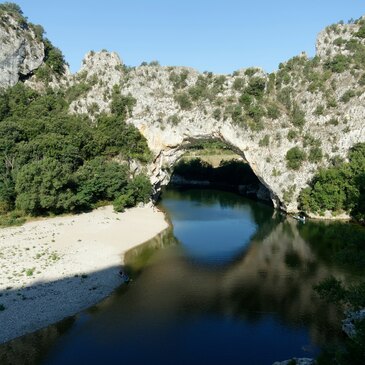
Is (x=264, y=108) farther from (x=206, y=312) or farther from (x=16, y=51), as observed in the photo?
(x=16, y=51)

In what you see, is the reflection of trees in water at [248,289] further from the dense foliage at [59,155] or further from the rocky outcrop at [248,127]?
the rocky outcrop at [248,127]

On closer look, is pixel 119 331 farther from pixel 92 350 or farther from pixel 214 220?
pixel 214 220

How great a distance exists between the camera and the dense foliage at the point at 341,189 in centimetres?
5547

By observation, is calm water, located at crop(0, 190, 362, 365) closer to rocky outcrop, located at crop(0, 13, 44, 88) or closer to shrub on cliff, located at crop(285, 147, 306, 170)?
shrub on cliff, located at crop(285, 147, 306, 170)

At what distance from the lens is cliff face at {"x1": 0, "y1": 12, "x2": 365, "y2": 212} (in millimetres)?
67250

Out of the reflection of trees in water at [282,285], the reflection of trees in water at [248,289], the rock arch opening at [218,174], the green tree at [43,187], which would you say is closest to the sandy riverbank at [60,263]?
the green tree at [43,187]

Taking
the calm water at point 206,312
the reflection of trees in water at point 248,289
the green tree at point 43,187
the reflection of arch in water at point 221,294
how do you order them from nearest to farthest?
the calm water at point 206,312 → the reflection of arch in water at point 221,294 → the reflection of trees in water at point 248,289 → the green tree at point 43,187

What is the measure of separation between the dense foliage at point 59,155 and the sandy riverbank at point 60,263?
4117mm

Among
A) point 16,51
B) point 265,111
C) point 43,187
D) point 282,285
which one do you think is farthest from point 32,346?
point 16,51

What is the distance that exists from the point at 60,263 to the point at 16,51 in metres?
61.1

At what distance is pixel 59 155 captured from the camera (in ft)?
196

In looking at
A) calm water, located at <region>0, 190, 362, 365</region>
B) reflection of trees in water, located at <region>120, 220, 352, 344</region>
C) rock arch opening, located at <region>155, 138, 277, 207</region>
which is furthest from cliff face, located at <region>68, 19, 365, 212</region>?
reflection of trees in water, located at <region>120, 220, 352, 344</region>

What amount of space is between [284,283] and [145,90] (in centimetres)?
5388

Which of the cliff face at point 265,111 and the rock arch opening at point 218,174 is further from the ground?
the cliff face at point 265,111
